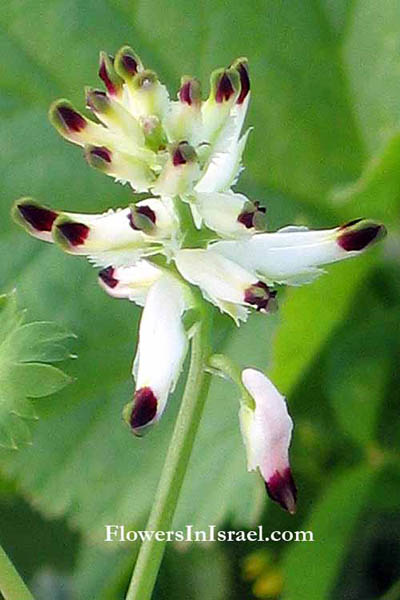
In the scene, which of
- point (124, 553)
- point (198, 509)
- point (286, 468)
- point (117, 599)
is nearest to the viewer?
point (286, 468)

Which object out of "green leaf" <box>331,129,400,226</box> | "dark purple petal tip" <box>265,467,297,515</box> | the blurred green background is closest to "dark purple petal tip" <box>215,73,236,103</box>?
"dark purple petal tip" <box>265,467,297,515</box>

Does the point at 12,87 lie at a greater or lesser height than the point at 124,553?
greater

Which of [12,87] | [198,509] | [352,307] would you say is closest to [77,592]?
[198,509]

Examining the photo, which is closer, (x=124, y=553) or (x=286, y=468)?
(x=286, y=468)

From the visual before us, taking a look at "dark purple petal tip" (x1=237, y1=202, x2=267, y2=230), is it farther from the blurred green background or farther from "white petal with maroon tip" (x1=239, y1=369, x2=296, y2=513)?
the blurred green background

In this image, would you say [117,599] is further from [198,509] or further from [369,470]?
[369,470]
